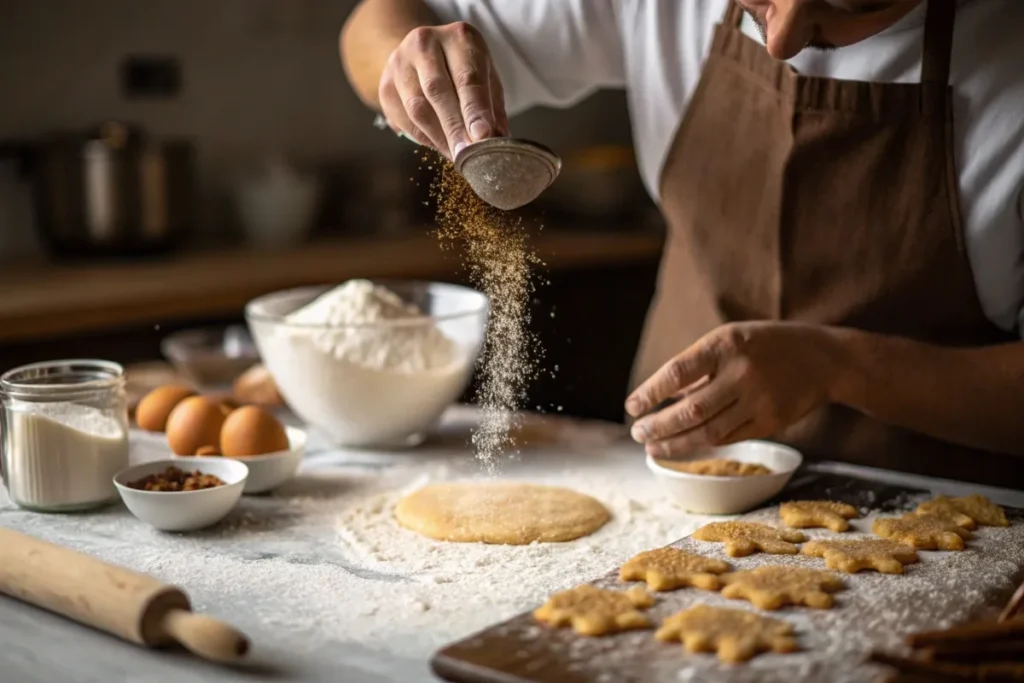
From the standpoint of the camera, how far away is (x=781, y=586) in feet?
3.75

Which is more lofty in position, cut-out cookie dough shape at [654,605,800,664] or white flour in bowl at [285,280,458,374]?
white flour in bowl at [285,280,458,374]

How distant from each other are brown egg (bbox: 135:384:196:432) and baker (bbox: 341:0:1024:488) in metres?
0.57

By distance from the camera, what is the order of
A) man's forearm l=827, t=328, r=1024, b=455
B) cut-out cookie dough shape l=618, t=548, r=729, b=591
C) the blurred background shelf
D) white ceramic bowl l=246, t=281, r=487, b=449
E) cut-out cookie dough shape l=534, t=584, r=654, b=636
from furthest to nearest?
the blurred background shelf
white ceramic bowl l=246, t=281, r=487, b=449
man's forearm l=827, t=328, r=1024, b=455
cut-out cookie dough shape l=618, t=548, r=729, b=591
cut-out cookie dough shape l=534, t=584, r=654, b=636

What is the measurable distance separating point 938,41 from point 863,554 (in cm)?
73

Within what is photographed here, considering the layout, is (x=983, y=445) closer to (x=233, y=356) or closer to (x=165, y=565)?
(x=165, y=565)

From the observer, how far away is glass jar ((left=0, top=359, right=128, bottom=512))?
1404 millimetres

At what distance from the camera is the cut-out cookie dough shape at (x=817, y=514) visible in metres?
1.37

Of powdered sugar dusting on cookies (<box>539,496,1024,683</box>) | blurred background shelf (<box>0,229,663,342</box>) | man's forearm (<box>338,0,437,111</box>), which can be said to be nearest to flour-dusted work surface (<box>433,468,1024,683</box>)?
powdered sugar dusting on cookies (<box>539,496,1024,683</box>)

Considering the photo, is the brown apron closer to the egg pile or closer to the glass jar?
the egg pile

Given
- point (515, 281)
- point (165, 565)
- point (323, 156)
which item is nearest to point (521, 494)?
point (515, 281)

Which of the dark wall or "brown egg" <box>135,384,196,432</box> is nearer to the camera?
"brown egg" <box>135,384,196,432</box>

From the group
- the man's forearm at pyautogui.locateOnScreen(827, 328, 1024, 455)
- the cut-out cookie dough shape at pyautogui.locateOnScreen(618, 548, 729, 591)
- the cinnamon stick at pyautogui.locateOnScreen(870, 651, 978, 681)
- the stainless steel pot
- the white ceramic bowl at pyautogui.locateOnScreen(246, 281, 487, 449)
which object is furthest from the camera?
the stainless steel pot

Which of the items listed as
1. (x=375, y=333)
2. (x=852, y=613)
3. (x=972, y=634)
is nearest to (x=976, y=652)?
(x=972, y=634)

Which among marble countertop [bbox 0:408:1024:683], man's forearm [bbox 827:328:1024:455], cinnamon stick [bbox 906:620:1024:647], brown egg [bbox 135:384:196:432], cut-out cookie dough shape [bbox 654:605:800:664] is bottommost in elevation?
marble countertop [bbox 0:408:1024:683]
